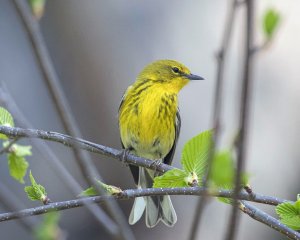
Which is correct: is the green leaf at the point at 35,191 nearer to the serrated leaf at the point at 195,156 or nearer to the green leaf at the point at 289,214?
the serrated leaf at the point at 195,156

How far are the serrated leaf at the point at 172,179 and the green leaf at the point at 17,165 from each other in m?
0.63

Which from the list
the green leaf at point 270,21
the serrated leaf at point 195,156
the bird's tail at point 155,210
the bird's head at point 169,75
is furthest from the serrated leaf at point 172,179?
the bird's head at point 169,75

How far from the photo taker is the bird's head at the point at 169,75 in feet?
18.0

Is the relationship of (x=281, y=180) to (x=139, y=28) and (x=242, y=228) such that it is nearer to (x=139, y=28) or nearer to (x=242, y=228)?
(x=242, y=228)

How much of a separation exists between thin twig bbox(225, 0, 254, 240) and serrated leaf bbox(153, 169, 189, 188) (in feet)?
4.81

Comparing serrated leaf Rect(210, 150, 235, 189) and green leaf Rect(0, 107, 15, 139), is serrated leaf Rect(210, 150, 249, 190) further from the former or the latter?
green leaf Rect(0, 107, 15, 139)

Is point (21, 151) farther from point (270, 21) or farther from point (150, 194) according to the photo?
point (270, 21)

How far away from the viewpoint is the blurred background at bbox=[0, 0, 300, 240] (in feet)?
23.0

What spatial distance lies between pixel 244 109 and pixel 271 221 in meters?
1.40

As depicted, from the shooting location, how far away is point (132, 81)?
23.9ft

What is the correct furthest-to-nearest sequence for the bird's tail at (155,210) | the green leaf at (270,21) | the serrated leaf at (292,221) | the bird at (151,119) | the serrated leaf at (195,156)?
the bird at (151,119), the bird's tail at (155,210), the serrated leaf at (195,156), the serrated leaf at (292,221), the green leaf at (270,21)

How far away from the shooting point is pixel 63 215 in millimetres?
6992

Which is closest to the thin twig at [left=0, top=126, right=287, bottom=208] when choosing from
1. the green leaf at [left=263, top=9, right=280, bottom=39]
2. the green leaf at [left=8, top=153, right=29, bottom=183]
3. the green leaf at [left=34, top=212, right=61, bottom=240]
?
the green leaf at [left=8, top=153, right=29, bottom=183]

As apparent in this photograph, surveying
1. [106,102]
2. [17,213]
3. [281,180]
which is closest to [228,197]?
[17,213]
